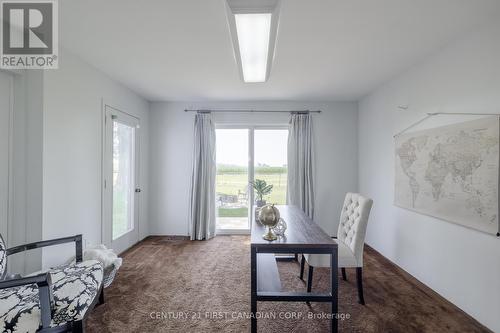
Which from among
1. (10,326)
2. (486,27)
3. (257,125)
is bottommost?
(10,326)

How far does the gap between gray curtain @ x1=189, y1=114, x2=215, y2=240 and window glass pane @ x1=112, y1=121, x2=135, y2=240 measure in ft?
3.21

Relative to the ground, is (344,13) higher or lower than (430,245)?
higher

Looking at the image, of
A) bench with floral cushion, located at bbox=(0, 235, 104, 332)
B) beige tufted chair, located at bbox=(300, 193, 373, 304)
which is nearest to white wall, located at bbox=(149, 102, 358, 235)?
beige tufted chair, located at bbox=(300, 193, 373, 304)

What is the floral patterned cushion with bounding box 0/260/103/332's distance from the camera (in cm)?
134

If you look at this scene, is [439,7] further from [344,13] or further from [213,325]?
[213,325]

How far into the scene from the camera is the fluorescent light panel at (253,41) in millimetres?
1737

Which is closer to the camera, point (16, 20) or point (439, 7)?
point (439, 7)

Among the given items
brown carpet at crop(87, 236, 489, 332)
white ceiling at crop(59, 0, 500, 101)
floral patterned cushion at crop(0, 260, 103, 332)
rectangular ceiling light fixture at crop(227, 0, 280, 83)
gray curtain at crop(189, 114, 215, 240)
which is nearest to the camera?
floral patterned cushion at crop(0, 260, 103, 332)

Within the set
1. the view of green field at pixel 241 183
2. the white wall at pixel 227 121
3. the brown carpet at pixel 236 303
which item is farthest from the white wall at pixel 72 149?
the view of green field at pixel 241 183

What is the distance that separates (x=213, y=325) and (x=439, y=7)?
3.03m

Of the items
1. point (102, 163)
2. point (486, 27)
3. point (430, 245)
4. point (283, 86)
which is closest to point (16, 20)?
point (102, 163)

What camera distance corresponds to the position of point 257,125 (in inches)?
170

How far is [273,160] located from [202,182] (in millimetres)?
1351

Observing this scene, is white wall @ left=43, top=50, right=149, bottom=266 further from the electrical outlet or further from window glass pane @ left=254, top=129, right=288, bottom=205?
window glass pane @ left=254, top=129, right=288, bottom=205
